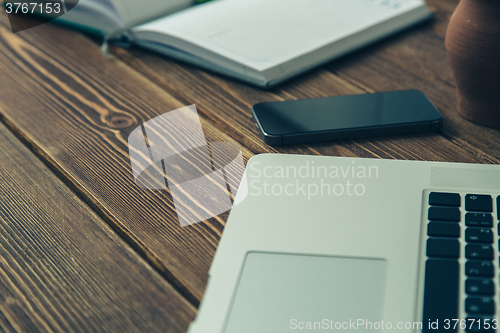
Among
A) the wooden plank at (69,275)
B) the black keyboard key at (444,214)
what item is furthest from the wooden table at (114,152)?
the black keyboard key at (444,214)

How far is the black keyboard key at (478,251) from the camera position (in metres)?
0.37

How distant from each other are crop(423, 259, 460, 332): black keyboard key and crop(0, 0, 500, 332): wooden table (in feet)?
0.56

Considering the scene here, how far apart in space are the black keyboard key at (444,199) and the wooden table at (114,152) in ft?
0.29

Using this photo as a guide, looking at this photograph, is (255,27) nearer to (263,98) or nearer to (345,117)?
(263,98)

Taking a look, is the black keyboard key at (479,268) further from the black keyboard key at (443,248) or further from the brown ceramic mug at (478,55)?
the brown ceramic mug at (478,55)

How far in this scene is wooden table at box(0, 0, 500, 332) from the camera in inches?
15.4

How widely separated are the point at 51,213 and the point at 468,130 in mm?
509

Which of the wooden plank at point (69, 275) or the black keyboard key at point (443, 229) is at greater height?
the black keyboard key at point (443, 229)

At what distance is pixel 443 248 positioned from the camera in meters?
0.38

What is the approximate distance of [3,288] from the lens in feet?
1.32

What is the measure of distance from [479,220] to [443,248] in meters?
0.05

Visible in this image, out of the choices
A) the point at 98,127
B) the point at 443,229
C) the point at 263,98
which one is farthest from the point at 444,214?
the point at 98,127

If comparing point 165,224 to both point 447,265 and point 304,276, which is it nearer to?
point 304,276

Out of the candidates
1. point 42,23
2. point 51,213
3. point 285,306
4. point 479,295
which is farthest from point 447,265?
point 42,23
